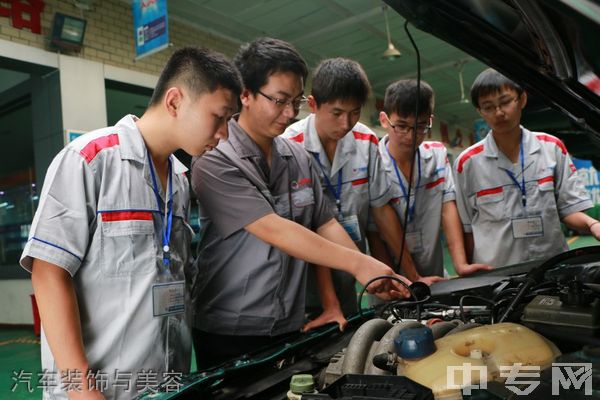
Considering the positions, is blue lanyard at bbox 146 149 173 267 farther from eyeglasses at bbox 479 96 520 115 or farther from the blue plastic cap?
eyeglasses at bbox 479 96 520 115

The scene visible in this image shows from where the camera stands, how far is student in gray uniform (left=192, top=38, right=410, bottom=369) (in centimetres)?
142

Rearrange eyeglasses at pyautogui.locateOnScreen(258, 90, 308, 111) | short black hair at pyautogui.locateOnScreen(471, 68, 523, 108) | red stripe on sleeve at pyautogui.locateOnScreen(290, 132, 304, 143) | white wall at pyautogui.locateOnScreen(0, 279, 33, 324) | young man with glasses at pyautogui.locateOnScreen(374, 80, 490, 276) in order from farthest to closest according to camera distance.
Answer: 1. white wall at pyautogui.locateOnScreen(0, 279, 33, 324)
2. young man with glasses at pyautogui.locateOnScreen(374, 80, 490, 276)
3. red stripe on sleeve at pyautogui.locateOnScreen(290, 132, 304, 143)
4. short black hair at pyautogui.locateOnScreen(471, 68, 523, 108)
5. eyeglasses at pyautogui.locateOnScreen(258, 90, 308, 111)

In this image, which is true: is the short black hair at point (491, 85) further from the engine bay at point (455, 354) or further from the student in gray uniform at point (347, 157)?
the engine bay at point (455, 354)

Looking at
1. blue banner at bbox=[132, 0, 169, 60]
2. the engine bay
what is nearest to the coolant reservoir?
the engine bay

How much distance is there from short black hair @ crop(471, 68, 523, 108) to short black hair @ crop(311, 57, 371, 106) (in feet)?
1.89

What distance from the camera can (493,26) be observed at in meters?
0.99

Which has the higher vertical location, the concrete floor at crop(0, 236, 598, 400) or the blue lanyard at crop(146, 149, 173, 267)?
the blue lanyard at crop(146, 149, 173, 267)

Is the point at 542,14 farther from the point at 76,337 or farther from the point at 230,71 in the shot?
the point at 76,337

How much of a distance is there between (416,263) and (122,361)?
66.4 inches

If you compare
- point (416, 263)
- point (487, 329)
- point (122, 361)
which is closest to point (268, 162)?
point (122, 361)

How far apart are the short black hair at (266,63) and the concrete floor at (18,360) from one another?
2.42 m

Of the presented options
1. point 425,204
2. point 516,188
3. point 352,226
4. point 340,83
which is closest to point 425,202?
point 425,204

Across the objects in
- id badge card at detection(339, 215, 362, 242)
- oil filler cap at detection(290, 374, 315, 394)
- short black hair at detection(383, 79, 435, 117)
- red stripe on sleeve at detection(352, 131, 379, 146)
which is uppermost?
short black hair at detection(383, 79, 435, 117)

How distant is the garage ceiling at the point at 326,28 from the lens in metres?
5.82
